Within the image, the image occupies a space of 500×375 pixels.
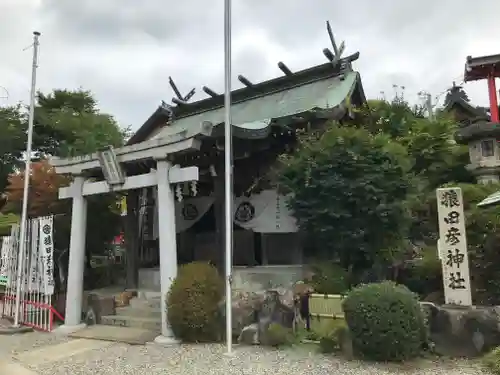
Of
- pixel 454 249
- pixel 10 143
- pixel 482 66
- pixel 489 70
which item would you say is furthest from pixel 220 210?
pixel 10 143

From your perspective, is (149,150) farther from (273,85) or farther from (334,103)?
(273,85)

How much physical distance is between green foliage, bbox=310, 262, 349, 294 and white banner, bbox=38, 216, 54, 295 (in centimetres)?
644

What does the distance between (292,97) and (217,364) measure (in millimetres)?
9559

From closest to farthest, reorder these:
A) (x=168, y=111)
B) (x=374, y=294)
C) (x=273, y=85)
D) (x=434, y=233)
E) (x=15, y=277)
Result: (x=374, y=294) → (x=434, y=233) → (x=15, y=277) → (x=273, y=85) → (x=168, y=111)

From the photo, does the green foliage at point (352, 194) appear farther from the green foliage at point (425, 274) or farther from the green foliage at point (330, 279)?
the green foliage at point (425, 274)

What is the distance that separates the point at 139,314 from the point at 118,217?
5037mm

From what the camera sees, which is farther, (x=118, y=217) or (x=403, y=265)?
(x=118, y=217)

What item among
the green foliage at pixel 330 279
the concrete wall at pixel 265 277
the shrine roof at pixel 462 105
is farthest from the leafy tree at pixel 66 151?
the shrine roof at pixel 462 105

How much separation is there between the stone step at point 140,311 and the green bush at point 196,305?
2.40m

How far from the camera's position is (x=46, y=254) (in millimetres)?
11398

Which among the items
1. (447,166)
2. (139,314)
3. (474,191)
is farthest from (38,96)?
(474,191)

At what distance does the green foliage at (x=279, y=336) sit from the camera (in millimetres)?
8344

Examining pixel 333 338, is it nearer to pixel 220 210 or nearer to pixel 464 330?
pixel 464 330

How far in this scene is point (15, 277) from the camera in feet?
41.6
